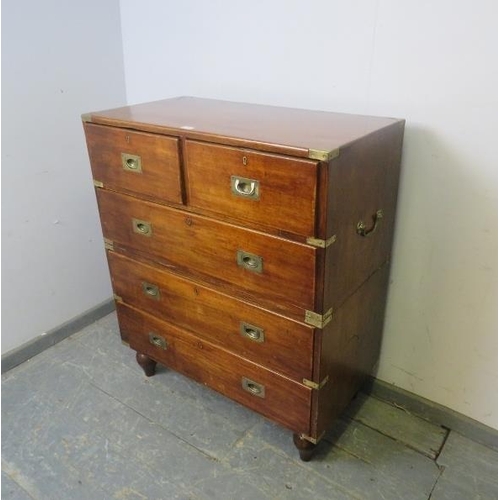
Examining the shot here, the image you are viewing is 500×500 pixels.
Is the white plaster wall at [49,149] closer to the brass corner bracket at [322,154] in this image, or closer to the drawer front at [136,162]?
the drawer front at [136,162]

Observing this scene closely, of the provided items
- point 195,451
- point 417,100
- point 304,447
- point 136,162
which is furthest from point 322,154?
point 195,451

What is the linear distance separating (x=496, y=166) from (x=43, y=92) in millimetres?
1481

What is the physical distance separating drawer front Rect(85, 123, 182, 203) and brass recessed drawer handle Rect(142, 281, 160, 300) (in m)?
0.30

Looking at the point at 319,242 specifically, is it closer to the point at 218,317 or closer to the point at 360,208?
the point at 360,208

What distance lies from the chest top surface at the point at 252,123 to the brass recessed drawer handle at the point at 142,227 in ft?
0.93

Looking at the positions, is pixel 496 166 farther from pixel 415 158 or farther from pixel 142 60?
pixel 142 60

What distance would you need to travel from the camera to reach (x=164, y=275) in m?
1.42

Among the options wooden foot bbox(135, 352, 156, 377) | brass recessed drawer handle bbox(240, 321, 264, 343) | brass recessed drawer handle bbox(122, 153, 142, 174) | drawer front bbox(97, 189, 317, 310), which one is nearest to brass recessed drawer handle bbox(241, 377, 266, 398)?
brass recessed drawer handle bbox(240, 321, 264, 343)

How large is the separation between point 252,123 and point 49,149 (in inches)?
35.9

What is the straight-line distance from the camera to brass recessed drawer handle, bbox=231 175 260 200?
1.08 metres

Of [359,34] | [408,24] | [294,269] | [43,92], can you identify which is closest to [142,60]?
[43,92]

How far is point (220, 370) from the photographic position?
1.43m

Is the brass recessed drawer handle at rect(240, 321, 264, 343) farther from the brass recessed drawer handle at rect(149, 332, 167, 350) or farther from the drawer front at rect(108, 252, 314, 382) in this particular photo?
the brass recessed drawer handle at rect(149, 332, 167, 350)

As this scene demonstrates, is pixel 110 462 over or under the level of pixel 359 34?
under
